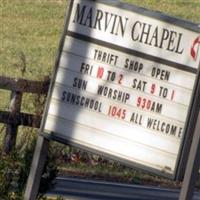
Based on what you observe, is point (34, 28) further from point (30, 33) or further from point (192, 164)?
point (192, 164)

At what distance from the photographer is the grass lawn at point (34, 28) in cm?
2995

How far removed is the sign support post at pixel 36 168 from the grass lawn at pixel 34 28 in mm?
17235

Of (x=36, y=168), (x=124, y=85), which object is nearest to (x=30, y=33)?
(x=36, y=168)

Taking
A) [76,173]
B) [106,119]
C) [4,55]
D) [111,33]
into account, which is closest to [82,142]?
[106,119]

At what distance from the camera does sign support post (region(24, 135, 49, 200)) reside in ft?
33.2

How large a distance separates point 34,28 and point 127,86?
2724 centimetres

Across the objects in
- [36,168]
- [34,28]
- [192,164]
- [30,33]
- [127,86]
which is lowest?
[36,168]

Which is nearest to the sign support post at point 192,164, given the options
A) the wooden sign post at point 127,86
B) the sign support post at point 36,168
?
the wooden sign post at point 127,86

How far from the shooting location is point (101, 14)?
980 centimetres

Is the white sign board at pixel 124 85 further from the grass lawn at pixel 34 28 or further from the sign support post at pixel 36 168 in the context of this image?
the grass lawn at pixel 34 28

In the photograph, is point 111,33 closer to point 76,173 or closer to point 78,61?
point 78,61

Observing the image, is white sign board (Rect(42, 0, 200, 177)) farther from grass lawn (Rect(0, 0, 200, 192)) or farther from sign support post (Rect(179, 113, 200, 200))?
grass lawn (Rect(0, 0, 200, 192))

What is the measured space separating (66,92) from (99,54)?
462 millimetres

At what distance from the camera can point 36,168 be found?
10125mm
